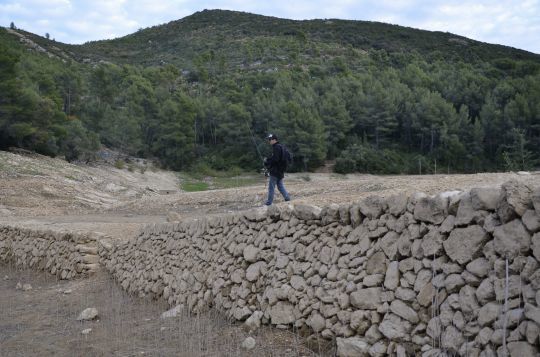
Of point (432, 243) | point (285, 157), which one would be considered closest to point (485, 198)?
point (432, 243)

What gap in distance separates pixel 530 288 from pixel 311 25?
114420 millimetres

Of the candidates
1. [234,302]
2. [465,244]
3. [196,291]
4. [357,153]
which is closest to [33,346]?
[196,291]

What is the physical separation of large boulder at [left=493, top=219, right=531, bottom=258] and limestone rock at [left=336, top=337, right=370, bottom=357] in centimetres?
160

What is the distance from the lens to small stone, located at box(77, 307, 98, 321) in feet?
26.6

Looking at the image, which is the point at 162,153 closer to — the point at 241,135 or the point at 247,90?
the point at 241,135

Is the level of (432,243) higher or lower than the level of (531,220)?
lower

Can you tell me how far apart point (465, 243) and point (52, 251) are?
1124 centimetres

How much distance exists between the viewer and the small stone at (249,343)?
5.69 metres

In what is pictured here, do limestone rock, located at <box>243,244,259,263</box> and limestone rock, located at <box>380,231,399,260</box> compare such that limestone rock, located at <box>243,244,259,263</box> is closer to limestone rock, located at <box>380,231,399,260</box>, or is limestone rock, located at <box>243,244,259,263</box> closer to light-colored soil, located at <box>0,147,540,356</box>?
light-colored soil, located at <box>0,147,540,356</box>

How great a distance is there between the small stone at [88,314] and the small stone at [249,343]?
3.46 meters

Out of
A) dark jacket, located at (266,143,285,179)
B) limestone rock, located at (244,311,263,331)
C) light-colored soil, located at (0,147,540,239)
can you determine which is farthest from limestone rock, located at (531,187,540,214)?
light-colored soil, located at (0,147,540,239)

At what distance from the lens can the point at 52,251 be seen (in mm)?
12734

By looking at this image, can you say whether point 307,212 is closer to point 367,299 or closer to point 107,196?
point 367,299

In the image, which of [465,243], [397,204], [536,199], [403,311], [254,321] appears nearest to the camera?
[536,199]
